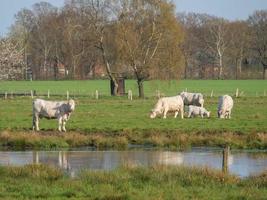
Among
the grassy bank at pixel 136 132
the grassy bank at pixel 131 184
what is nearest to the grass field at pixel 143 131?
the grassy bank at pixel 136 132

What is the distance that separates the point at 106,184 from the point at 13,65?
67.0 m

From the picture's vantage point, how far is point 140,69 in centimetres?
6544

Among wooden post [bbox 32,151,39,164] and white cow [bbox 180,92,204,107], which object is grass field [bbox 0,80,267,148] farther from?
white cow [bbox 180,92,204,107]

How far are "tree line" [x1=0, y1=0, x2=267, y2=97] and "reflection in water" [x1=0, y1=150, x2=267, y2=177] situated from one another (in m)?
39.6

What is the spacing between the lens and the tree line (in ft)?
214

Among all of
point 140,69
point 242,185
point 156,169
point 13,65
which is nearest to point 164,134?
point 156,169

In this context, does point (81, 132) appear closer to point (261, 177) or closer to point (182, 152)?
point (182, 152)

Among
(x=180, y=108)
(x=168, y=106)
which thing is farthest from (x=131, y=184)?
(x=180, y=108)

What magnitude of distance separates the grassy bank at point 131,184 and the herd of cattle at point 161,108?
465 inches

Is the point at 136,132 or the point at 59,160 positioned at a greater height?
the point at 136,132

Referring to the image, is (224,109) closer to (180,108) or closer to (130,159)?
(180,108)

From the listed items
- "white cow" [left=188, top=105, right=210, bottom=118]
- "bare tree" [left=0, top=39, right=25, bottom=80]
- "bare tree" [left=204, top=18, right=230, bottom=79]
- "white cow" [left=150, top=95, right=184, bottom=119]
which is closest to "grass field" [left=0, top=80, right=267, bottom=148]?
"white cow" [left=188, top=105, right=210, bottom=118]

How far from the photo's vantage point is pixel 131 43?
64750 millimetres

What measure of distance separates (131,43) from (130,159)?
42318 mm
